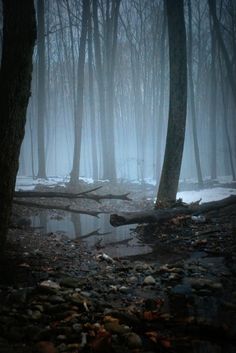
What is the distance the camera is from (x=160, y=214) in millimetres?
7602

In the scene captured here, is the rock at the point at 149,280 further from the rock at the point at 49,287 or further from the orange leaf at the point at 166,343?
the orange leaf at the point at 166,343

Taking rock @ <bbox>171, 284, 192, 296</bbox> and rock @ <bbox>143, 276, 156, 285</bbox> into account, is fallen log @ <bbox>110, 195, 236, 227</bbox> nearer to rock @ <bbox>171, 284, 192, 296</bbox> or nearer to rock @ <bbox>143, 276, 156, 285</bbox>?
rock @ <bbox>143, 276, 156, 285</bbox>

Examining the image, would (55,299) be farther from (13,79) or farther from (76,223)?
(76,223)

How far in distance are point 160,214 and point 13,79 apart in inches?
181

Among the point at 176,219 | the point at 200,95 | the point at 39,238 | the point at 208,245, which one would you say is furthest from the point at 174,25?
the point at 200,95

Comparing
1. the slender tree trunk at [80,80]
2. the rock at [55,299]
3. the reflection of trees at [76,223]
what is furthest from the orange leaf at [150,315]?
the slender tree trunk at [80,80]

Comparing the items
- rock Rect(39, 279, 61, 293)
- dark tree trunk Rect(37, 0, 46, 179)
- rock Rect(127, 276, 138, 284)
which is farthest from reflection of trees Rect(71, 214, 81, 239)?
dark tree trunk Rect(37, 0, 46, 179)

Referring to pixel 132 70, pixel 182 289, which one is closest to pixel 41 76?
pixel 132 70

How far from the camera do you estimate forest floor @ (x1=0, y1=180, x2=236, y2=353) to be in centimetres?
275

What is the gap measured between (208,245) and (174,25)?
5823 millimetres

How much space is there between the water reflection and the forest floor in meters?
0.37

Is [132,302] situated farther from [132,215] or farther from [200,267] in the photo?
[132,215]

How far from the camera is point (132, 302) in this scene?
12.1 ft

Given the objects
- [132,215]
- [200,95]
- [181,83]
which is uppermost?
[200,95]
